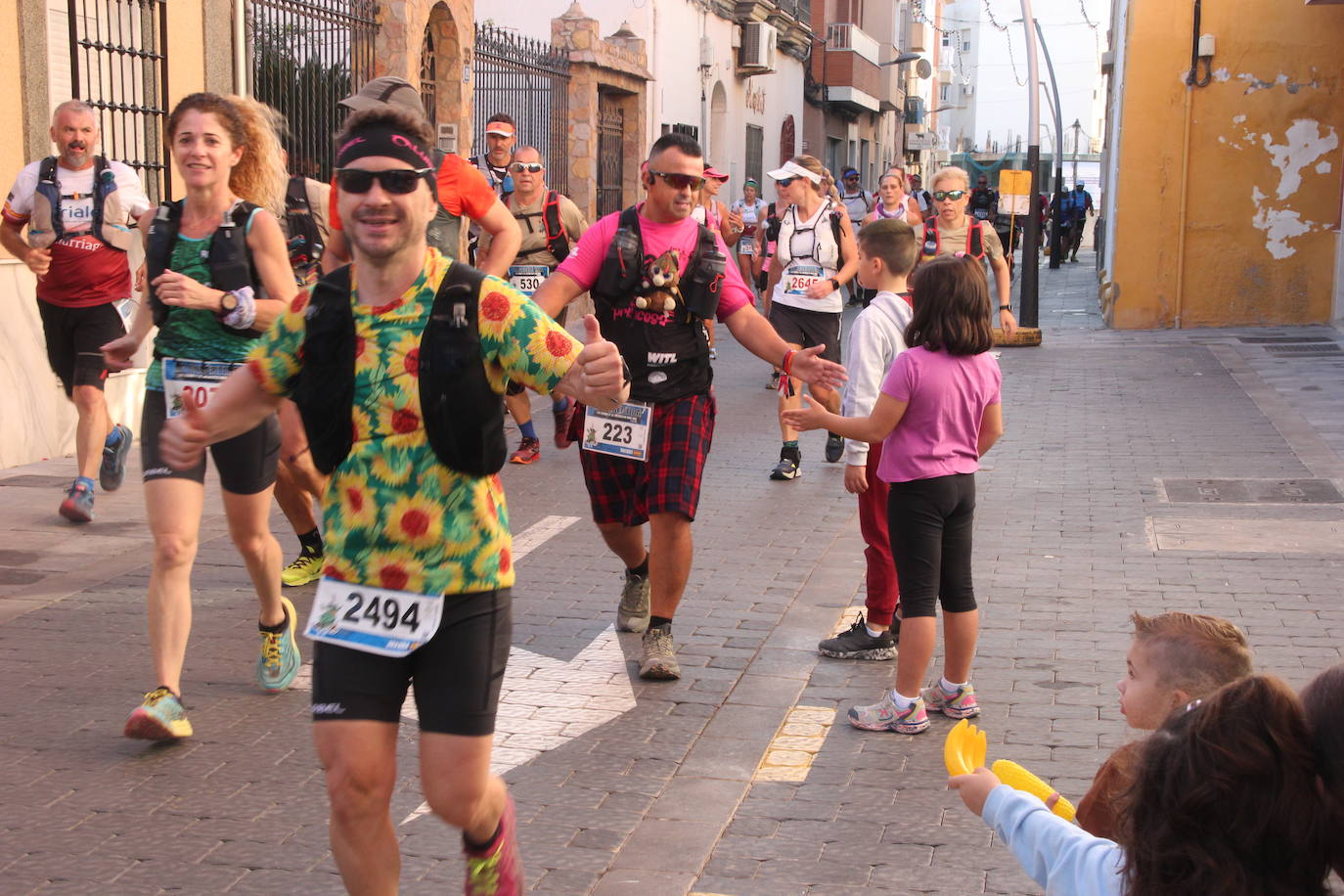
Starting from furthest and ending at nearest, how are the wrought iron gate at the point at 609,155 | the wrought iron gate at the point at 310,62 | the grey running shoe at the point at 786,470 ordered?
the wrought iron gate at the point at 609,155, the wrought iron gate at the point at 310,62, the grey running shoe at the point at 786,470

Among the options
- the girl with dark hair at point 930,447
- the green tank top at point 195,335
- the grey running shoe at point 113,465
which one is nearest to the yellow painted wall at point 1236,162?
the grey running shoe at point 113,465

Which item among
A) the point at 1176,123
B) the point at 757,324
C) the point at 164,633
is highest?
the point at 1176,123

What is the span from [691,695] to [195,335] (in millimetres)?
2040

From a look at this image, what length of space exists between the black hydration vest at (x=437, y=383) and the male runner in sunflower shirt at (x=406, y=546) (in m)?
0.02

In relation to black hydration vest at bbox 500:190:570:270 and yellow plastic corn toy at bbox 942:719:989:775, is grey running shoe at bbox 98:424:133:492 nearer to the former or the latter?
black hydration vest at bbox 500:190:570:270

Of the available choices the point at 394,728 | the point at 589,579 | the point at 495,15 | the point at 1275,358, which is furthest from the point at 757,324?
the point at 495,15

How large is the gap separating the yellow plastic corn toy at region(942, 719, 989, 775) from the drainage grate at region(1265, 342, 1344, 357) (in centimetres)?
1475

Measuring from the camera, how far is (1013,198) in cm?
2091

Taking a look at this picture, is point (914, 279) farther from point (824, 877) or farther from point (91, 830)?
point (91, 830)

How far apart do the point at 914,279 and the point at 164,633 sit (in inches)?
102

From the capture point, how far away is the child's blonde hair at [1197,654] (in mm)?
2947

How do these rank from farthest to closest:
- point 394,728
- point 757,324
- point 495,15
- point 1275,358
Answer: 1. point 495,15
2. point 1275,358
3. point 757,324
4. point 394,728

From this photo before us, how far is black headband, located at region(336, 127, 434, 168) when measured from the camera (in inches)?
126

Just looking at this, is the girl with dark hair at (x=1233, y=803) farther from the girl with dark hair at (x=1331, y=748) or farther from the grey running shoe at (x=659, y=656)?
the grey running shoe at (x=659, y=656)
